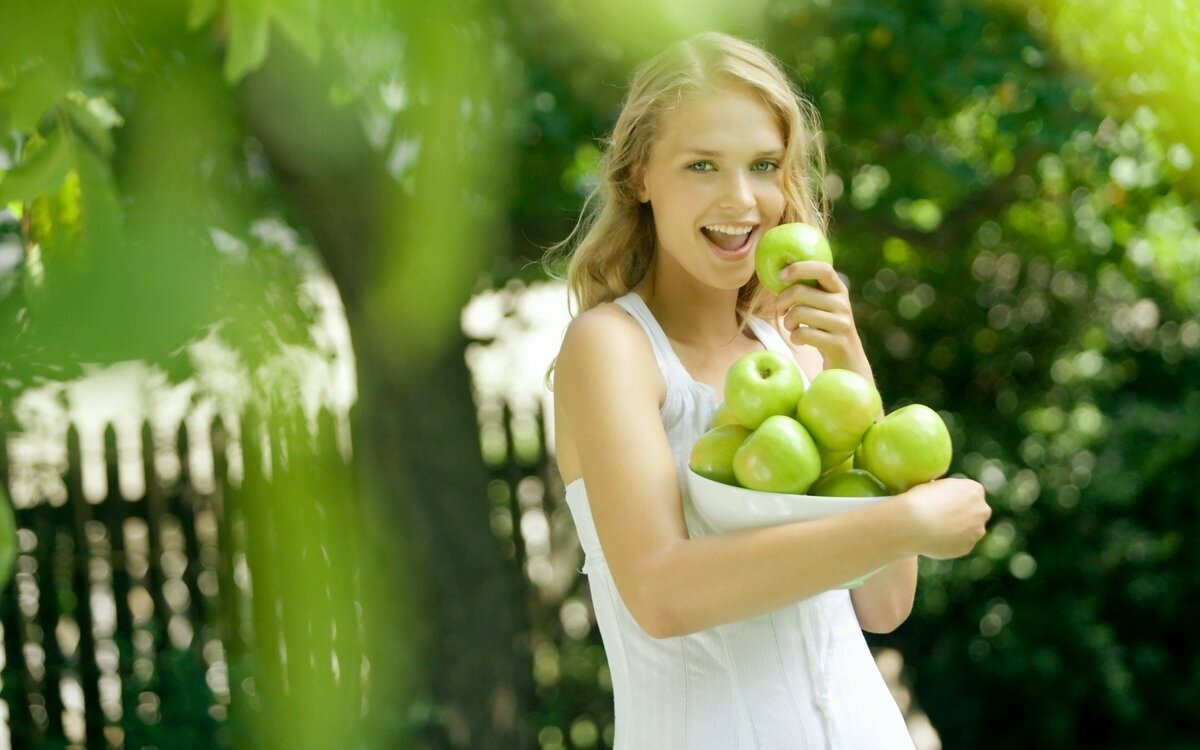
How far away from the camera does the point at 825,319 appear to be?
1669 millimetres

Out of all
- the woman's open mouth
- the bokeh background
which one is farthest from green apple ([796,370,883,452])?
the bokeh background

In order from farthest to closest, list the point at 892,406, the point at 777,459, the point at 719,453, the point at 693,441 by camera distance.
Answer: the point at 892,406 < the point at 693,441 < the point at 719,453 < the point at 777,459

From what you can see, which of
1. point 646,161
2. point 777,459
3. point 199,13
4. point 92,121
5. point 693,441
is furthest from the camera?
point 646,161

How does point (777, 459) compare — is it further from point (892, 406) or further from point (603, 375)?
point (892, 406)

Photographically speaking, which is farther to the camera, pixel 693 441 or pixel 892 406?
pixel 892 406

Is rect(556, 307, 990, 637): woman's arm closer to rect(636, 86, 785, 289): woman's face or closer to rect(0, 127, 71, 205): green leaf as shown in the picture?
rect(636, 86, 785, 289): woman's face

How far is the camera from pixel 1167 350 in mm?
5309

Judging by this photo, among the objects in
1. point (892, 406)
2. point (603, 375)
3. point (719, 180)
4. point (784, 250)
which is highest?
point (892, 406)

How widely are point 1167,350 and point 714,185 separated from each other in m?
4.22

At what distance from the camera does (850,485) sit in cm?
145

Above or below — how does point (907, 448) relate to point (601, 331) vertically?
below

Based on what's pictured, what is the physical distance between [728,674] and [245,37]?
126 centimetres

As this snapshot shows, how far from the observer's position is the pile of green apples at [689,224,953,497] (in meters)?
1.38

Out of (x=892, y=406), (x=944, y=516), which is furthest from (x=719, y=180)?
(x=892, y=406)
